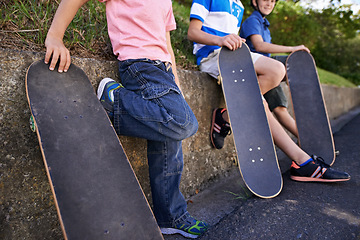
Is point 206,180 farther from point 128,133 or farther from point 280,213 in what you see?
point 128,133

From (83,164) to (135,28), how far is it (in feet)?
2.81

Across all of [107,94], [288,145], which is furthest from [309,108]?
[107,94]

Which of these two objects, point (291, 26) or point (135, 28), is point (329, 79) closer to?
point (291, 26)

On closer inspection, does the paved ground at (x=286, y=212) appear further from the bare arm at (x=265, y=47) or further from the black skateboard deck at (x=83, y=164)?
the bare arm at (x=265, y=47)

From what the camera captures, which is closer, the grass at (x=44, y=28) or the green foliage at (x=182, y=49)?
the grass at (x=44, y=28)

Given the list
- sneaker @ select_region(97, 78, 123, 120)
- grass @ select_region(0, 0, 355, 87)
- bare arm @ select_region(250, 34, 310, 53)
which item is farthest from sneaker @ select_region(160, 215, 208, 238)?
bare arm @ select_region(250, 34, 310, 53)

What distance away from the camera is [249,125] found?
2.16 meters

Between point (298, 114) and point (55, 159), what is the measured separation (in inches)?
88.5

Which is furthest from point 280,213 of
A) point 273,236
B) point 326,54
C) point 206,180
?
point 326,54

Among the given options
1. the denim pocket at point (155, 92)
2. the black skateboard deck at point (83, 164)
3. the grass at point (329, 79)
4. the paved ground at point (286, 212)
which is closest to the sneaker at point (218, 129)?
the paved ground at point (286, 212)

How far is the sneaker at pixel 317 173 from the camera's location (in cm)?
216

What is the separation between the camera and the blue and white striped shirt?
239cm

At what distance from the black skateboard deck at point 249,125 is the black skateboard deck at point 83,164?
104 cm

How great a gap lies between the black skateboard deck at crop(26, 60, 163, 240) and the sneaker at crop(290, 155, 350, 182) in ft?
4.80
